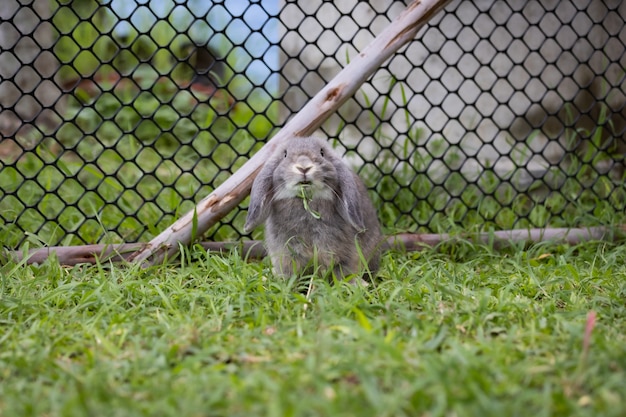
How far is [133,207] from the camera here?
409 cm

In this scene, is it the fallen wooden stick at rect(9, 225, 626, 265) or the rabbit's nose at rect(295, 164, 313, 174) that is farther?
the fallen wooden stick at rect(9, 225, 626, 265)

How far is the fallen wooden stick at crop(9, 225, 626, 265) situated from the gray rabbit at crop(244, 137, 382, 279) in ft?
0.99

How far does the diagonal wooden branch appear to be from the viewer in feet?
10.9

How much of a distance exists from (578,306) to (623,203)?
1660 mm

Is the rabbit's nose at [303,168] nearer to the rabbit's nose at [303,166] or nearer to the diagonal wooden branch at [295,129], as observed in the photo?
the rabbit's nose at [303,166]

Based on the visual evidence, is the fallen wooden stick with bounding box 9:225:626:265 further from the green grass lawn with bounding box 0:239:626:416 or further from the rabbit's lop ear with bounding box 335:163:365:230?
the rabbit's lop ear with bounding box 335:163:365:230

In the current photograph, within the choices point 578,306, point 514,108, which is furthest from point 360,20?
point 578,306

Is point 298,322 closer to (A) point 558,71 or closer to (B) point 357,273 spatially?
(B) point 357,273

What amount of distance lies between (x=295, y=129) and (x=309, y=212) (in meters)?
0.56

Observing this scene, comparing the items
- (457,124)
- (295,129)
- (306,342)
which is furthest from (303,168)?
(457,124)

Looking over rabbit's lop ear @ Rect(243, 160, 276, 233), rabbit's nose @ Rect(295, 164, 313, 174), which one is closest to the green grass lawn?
rabbit's lop ear @ Rect(243, 160, 276, 233)

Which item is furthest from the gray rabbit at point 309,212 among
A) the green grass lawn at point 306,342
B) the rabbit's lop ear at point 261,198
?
the green grass lawn at point 306,342

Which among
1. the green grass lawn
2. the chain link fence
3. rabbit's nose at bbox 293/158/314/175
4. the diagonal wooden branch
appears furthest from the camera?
the chain link fence

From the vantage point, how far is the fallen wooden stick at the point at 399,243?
3.36 m
